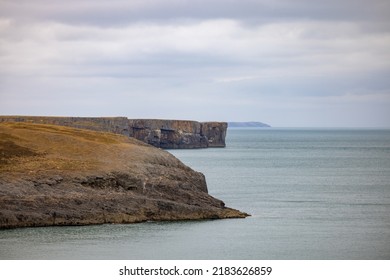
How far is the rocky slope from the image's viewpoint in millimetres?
54438

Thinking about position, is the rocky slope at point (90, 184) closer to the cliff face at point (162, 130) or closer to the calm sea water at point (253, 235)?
the calm sea water at point (253, 235)

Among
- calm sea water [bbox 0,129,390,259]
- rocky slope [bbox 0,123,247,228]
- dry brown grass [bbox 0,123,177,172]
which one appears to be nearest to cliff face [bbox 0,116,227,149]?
calm sea water [bbox 0,129,390,259]

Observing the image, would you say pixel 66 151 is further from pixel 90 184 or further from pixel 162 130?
pixel 162 130

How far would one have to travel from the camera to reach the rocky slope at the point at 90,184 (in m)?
54.4

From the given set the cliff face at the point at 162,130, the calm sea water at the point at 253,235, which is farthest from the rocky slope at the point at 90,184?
the cliff face at the point at 162,130

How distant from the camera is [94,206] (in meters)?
55.7

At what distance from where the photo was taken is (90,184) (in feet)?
190

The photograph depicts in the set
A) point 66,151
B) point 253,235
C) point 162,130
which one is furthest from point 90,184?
point 162,130

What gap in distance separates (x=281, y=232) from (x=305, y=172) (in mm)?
55902

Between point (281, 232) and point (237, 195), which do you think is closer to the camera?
point (281, 232)
